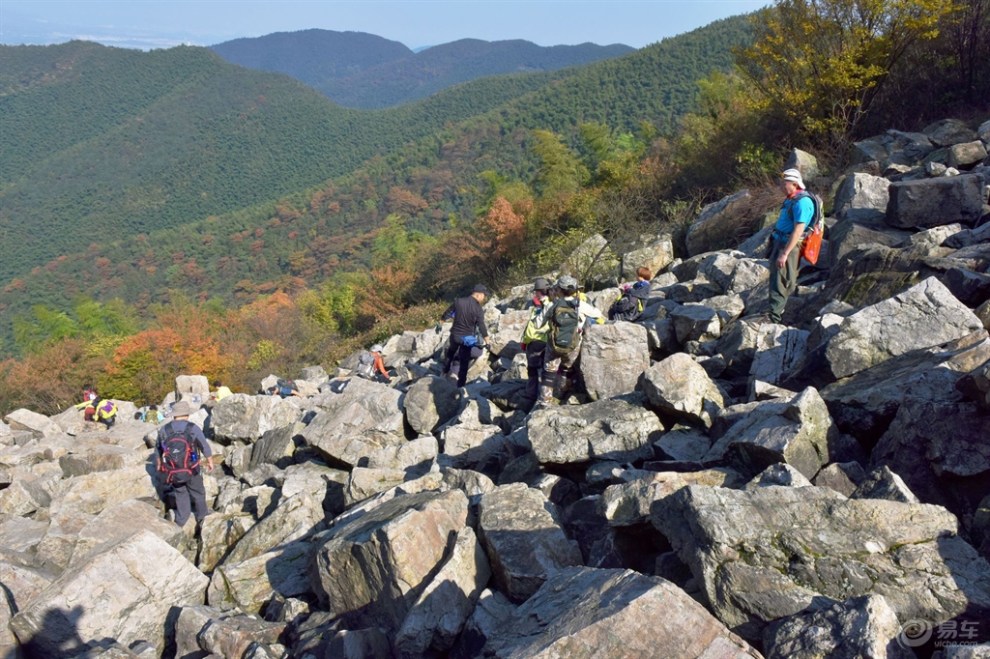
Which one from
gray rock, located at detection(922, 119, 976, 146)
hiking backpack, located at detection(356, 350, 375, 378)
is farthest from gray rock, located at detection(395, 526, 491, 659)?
gray rock, located at detection(922, 119, 976, 146)

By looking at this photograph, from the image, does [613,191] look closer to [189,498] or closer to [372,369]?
[372,369]

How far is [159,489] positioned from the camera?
28.5 feet

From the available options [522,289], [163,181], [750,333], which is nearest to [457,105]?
[163,181]

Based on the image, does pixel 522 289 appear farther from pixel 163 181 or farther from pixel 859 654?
pixel 163 181

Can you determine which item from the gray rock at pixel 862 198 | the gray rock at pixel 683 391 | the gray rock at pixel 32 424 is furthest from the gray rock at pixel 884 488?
the gray rock at pixel 32 424

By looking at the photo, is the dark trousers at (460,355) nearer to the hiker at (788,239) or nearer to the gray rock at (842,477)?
the hiker at (788,239)

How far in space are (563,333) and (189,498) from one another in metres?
4.48

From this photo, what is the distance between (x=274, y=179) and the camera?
125m

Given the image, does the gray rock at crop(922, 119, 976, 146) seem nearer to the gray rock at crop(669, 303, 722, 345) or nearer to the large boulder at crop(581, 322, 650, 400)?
the gray rock at crop(669, 303, 722, 345)

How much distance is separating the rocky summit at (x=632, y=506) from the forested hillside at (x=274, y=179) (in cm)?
2188

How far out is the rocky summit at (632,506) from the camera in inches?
121

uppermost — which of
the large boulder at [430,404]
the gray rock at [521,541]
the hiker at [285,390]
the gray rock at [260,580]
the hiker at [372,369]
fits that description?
the gray rock at [521,541]

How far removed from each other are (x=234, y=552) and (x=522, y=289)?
10344 mm

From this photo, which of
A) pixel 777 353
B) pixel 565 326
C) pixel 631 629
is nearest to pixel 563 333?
pixel 565 326
